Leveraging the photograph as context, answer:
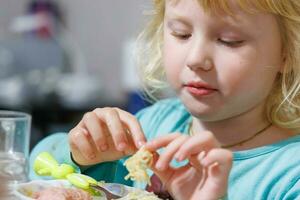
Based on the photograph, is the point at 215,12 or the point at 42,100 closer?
the point at 215,12

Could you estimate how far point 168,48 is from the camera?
0.94m

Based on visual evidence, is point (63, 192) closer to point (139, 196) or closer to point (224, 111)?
point (139, 196)

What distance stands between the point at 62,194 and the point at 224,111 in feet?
0.87

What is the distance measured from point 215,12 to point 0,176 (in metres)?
0.35

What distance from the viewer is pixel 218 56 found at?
875mm

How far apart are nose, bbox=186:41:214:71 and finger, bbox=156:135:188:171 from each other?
13cm

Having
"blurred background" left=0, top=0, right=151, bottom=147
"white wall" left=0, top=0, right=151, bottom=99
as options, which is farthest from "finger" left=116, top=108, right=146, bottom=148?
"white wall" left=0, top=0, right=151, bottom=99

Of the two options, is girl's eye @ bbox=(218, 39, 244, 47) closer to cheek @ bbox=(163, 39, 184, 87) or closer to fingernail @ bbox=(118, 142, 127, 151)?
cheek @ bbox=(163, 39, 184, 87)

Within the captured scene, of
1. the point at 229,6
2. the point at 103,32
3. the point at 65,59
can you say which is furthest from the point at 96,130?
the point at 103,32

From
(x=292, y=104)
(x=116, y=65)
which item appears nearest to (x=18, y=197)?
(x=292, y=104)

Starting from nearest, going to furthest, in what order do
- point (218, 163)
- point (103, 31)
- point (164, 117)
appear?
point (218, 163)
point (164, 117)
point (103, 31)

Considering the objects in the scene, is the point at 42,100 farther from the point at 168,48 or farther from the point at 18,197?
the point at 18,197

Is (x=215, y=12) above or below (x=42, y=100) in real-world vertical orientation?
above

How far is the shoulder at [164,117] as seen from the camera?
1.12 meters
